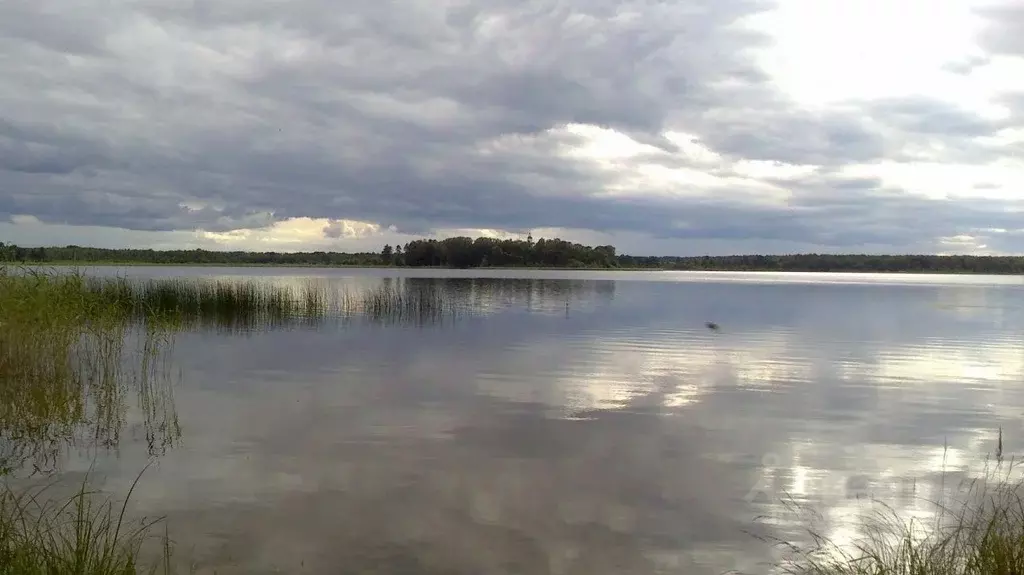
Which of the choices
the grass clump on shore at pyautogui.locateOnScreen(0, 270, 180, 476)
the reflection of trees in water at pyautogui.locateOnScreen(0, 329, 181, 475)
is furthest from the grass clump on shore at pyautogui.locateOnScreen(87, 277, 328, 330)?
the reflection of trees in water at pyautogui.locateOnScreen(0, 329, 181, 475)

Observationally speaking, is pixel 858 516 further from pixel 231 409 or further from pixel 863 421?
pixel 231 409

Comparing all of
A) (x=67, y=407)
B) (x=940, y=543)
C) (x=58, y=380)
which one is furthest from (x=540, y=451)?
(x=58, y=380)

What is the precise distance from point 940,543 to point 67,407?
11.9 m

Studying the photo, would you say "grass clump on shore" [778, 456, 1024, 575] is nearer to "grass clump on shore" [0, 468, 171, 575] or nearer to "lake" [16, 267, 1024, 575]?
"lake" [16, 267, 1024, 575]

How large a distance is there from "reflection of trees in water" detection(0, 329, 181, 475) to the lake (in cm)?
25

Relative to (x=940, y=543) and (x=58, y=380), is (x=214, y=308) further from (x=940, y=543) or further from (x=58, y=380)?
(x=940, y=543)

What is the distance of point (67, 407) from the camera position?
35.7ft

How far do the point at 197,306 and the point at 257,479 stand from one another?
20783 millimetres

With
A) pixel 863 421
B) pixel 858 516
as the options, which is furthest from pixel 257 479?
pixel 863 421

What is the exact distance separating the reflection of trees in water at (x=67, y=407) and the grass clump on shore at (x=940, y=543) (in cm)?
828

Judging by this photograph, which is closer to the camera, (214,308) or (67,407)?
(67,407)

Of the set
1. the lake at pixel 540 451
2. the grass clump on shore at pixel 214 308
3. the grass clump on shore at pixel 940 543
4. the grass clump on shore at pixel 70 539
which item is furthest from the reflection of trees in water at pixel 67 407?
the grass clump on shore at pixel 214 308

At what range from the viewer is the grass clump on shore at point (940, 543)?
5.00 metres

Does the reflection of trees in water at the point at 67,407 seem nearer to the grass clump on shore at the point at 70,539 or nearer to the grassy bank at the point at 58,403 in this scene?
the grassy bank at the point at 58,403
